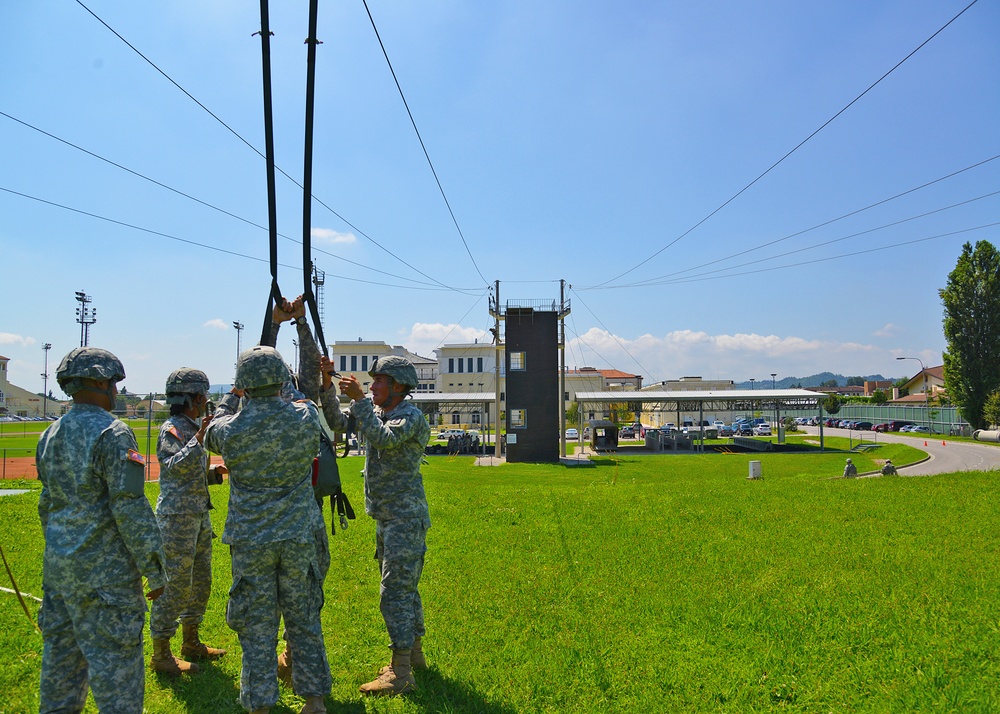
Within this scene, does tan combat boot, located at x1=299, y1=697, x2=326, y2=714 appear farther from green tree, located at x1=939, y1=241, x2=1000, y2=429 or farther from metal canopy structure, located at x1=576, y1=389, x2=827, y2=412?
green tree, located at x1=939, y1=241, x2=1000, y2=429

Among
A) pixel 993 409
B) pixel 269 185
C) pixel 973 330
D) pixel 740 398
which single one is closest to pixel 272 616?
pixel 269 185

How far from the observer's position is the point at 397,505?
4457mm

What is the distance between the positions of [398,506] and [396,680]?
114 cm

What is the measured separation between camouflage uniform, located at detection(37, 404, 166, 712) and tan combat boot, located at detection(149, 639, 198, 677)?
1.03m

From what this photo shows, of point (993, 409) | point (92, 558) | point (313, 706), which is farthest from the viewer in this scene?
point (993, 409)

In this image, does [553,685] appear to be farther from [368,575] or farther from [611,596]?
[368,575]

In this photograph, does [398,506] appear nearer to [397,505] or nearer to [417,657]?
[397,505]

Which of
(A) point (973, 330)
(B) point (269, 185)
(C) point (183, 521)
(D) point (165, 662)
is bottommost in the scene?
(D) point (165, 662)

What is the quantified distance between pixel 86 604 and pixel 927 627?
603 cm

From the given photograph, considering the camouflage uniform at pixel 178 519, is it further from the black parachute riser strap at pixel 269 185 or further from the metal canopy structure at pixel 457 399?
the metal canopy structure at pixel 457 399

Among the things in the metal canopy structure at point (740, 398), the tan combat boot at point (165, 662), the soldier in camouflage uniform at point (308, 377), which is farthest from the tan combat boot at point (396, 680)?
the metal canopy structure at point (740, 398)

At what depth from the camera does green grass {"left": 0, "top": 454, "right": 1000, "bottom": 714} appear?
13.7ft

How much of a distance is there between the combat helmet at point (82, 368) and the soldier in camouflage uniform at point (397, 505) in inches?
52.8

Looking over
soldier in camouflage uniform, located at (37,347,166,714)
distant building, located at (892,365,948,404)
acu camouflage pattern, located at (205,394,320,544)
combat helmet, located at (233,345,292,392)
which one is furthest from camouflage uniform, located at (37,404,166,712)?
distant building, located at (892,365,948,404)
